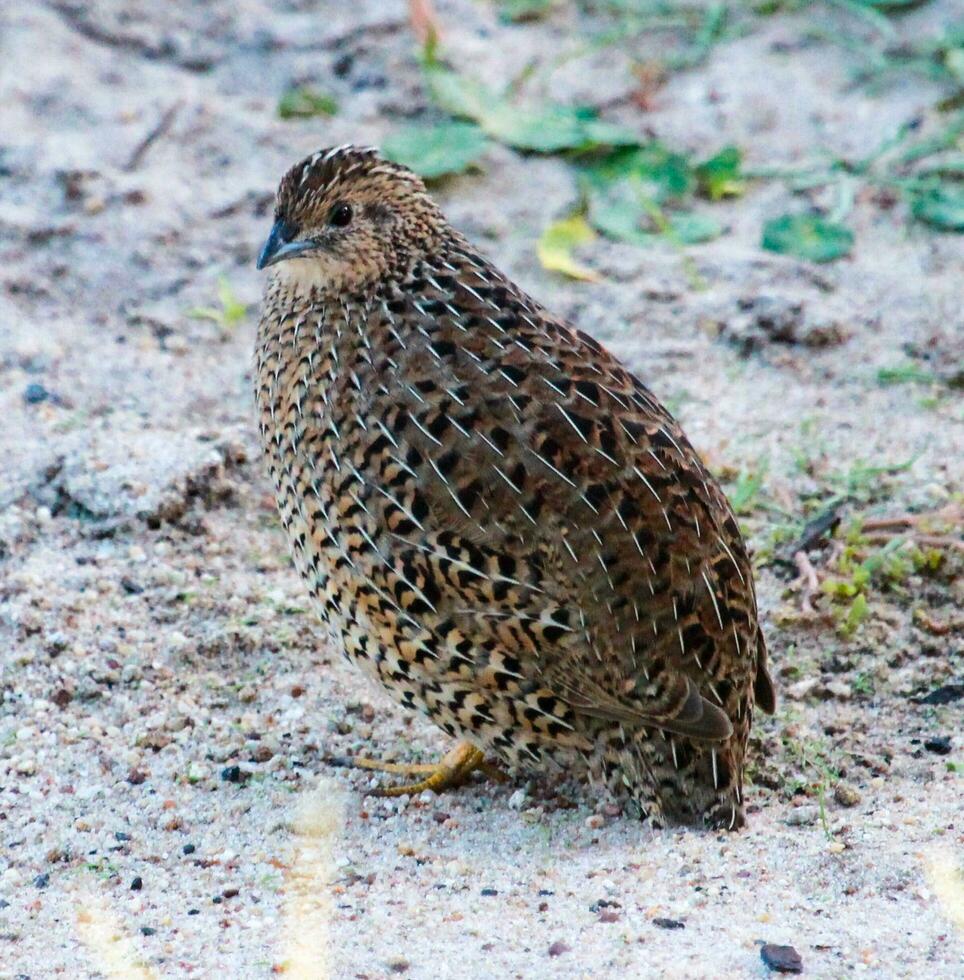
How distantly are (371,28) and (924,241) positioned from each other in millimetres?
3006

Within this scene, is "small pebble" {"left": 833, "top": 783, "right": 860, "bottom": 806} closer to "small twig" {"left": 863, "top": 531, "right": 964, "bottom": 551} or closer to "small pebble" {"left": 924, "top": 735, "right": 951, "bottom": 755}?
"small pebble" {"left": 924, "top": 735, "right": 951, "bottom": 755}

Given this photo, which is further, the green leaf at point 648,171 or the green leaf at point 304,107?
the green leaf at point 304,107

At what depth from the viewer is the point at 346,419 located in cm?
469

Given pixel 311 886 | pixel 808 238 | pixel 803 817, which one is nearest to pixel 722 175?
pixel 808 238

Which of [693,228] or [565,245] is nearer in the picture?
[565,245]

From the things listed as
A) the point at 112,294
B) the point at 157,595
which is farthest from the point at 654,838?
the point at 112,294

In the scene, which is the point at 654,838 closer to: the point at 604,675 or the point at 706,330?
the point at 604,675

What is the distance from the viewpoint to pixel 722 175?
25.6ft

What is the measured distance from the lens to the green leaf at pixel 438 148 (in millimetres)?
7766

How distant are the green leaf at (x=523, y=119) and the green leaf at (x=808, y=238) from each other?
88cm

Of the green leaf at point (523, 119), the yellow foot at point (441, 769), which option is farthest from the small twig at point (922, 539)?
the green leaf at point (523, 119)

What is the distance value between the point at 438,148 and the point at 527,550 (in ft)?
12.5

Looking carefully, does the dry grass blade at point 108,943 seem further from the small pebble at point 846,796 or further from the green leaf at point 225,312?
the green leaf at point 225,312

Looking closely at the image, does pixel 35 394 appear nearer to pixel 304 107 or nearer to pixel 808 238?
pixel 304 107
